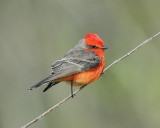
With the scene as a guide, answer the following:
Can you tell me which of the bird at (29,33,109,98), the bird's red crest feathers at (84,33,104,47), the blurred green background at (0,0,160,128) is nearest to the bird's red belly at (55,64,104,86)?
the bird at (29,33,109,98)

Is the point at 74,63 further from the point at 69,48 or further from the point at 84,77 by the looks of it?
the point at 69,48

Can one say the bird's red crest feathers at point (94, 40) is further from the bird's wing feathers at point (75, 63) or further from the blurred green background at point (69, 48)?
the blurred green background at point (69, 48)

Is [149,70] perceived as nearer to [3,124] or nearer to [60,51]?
[60,51]

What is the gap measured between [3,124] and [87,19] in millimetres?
2500

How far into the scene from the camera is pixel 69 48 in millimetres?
8219

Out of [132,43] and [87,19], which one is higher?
[87,19]

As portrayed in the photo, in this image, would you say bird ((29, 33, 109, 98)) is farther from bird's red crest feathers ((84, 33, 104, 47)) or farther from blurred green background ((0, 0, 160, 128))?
blurred green background ((0, 0, 160, 128))

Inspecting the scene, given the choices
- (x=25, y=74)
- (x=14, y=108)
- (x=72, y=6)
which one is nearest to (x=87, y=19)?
(x=72, y=6)

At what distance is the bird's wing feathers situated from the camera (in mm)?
6329

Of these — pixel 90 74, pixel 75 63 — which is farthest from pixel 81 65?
pixel 90 74

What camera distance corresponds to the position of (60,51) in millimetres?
8359

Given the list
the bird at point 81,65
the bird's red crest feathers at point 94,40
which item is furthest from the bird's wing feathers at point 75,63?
the bird's red crest feathers at point 94,40

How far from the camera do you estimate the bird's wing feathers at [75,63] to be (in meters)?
6.33

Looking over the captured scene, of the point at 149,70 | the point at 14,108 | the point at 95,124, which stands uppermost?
the point at 14,108
